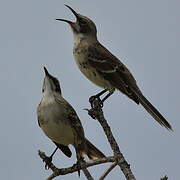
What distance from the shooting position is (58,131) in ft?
24.9

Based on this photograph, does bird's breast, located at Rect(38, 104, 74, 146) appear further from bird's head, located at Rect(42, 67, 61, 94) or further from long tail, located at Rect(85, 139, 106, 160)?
bird's head, located at Rect(42, 67, 61, 94)

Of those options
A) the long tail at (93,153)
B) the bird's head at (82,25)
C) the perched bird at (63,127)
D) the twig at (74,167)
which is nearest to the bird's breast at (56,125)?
the perched bird at (63,127)

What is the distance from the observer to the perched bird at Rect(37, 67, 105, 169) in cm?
756

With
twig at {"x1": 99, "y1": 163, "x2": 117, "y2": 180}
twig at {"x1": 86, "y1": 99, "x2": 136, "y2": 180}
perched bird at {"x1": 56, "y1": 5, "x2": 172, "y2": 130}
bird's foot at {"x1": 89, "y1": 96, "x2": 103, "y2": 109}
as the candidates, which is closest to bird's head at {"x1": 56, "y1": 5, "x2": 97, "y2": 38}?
perched bird at {"x1": 56, "y1": 5, "x2": 172, "y2": 130}

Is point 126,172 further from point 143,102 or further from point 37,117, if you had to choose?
point 143,102

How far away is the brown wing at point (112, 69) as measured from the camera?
9.64 meters

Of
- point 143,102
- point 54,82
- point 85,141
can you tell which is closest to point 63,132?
point 85,141

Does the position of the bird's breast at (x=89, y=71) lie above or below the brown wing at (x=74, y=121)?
above

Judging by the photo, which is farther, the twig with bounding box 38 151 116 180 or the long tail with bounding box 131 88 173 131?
the long tail with bounding box 131 88 173 131

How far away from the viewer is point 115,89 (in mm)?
9711

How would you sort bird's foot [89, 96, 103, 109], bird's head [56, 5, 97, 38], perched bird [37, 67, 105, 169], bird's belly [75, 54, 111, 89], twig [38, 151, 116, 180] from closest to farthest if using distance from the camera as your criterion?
twig [38, 151, 116, 180] < bird's foot [89, 96, 103, 109] < perched bird [37, 67, 105, 169] < bird's belly [75, 54, 111, 89] < bird's head [56, 5, 97, 38]

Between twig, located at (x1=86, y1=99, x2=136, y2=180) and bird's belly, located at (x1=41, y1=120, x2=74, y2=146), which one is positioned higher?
bird's belly, located at (x1=41, y1=120, x2=74, y2=146)

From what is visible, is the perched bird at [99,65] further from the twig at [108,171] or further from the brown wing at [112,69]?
the twig at [108,171]

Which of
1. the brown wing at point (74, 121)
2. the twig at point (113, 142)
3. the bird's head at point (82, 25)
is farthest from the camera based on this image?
the bird's head at point (82, 25)
